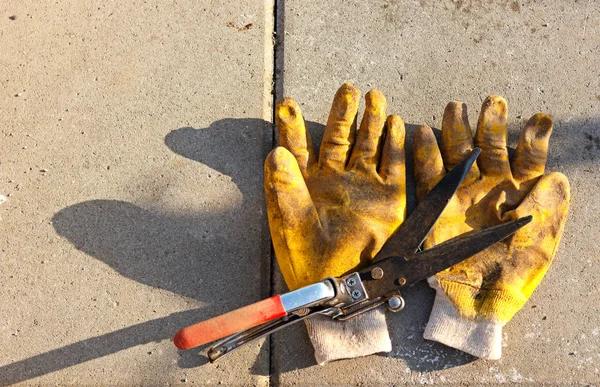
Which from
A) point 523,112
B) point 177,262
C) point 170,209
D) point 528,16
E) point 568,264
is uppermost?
point 528,16

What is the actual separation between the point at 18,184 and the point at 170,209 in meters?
0.52

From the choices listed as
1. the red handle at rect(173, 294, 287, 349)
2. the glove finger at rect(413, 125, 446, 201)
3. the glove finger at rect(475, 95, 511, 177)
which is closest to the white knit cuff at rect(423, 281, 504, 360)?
the glove finger at rect(413, 125, 446, 201)

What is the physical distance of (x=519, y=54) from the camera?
1977 mm

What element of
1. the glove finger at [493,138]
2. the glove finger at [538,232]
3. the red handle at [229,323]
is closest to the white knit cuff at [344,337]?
the red handle at [229,323]

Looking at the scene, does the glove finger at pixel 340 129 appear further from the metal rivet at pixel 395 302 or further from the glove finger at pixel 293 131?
the metal rivet at pixel 395 302

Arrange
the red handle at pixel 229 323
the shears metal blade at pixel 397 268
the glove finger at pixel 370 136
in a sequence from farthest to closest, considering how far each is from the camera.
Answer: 1. the glove finger at pixel 370 136
2. the shears metal blade at pixel 397 268
3. the red handle at pixel 229 323

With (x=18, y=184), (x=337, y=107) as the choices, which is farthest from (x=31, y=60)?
(x=337, y=107)

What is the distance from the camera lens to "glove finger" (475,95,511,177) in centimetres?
174

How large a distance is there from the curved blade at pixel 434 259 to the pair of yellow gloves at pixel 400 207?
0.09 meters

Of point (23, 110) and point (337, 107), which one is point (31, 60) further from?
point (337, 107)

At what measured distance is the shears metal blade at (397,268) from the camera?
1534mm

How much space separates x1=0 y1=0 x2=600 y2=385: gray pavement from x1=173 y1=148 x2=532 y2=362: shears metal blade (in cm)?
16

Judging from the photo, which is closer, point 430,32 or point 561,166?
point 561,166

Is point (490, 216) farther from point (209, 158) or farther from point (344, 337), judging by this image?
point (209, 158)
